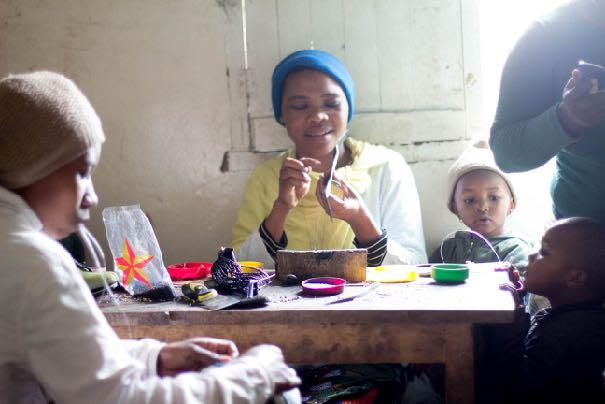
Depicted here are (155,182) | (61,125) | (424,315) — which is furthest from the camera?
(155,182)

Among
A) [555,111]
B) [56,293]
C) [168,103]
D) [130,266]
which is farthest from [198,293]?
[168,103]

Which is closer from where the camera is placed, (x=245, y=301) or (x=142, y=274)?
(x=245, y=301)

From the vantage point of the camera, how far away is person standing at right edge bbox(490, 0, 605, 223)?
1.99 meters

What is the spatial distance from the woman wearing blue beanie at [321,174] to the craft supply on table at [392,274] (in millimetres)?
413

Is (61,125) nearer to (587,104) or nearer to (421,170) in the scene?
(587,104)

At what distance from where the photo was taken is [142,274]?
201cm

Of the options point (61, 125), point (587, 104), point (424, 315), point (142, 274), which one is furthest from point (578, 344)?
point (61, 125)

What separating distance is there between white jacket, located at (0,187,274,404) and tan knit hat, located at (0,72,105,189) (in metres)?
0.07

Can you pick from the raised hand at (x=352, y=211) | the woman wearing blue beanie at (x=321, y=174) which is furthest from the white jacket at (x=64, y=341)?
the woman wearing blue beanie at (x=321, y=174)

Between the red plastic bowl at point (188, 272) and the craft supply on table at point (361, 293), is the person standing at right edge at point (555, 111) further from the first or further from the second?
the red plastic bowl at point (188, 272)

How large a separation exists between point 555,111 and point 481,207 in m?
1.07

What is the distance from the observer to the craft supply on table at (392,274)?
6.68 feet

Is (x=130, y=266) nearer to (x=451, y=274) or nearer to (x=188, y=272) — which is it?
(x=188, y=272)

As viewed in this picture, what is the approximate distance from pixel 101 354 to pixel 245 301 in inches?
22.7
